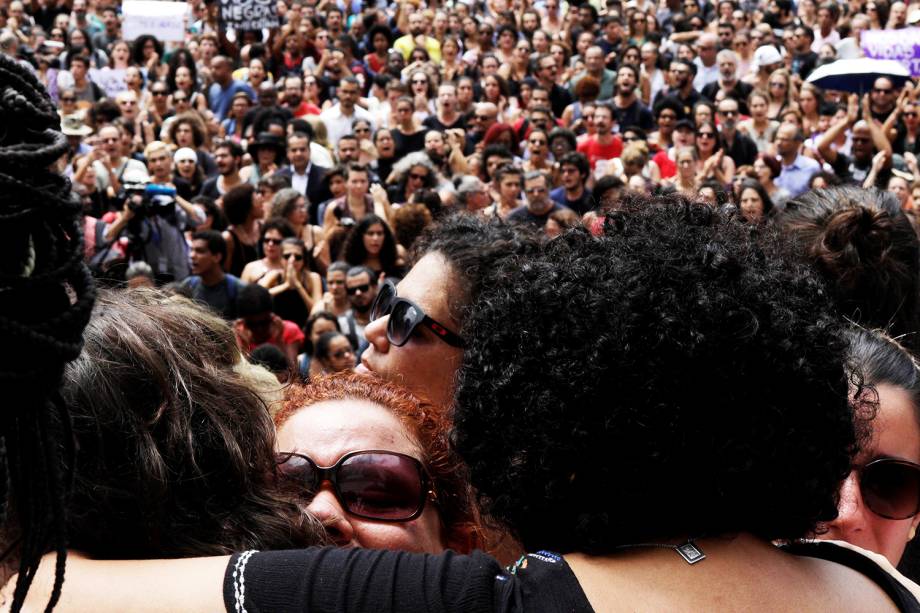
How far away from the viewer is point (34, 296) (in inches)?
42.9

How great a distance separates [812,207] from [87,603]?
2162mm

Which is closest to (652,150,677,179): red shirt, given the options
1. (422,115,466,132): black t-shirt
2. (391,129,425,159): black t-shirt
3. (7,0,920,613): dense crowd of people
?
(391,129,425,159): black t-shirt

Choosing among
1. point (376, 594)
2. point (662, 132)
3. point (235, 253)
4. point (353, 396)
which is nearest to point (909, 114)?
point (662, 132)

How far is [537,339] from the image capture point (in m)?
1.33

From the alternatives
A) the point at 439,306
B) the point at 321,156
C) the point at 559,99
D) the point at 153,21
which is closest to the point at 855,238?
the point at 439,306

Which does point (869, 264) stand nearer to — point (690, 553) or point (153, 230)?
point (690, 553)

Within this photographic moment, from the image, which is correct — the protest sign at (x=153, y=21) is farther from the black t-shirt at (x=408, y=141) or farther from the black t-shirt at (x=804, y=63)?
the black t-shirt at (x=804, y=63)

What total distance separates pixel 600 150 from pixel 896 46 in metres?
Result: 3.66

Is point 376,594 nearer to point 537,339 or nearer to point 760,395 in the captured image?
point 537,339

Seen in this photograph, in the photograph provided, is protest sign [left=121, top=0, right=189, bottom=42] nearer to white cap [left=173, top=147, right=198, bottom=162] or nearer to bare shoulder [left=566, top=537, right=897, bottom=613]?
white cap [left=173, top=147, right=198, bottom=162]

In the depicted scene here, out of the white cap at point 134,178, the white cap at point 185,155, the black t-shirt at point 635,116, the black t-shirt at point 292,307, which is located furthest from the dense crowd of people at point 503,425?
the black t-shirt at point 635,116

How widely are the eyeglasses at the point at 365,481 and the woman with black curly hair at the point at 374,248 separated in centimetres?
568

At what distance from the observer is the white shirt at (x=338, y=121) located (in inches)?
469

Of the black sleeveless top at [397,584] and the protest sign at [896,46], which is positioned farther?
the protest sign at [896,46]
